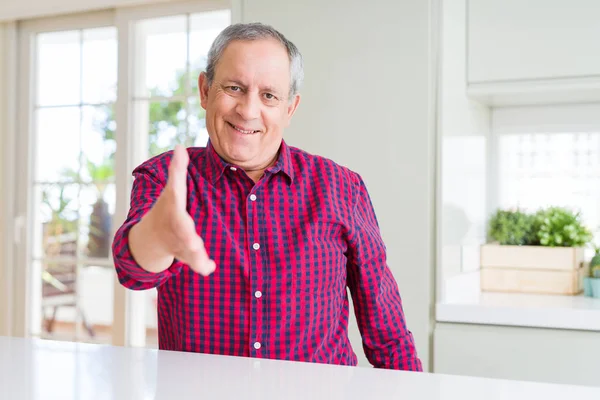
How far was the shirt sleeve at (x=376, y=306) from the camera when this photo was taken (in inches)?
52.9

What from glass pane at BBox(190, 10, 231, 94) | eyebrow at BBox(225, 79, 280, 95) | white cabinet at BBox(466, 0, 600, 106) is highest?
glass pane at BBox(190, 10, 231, 94)

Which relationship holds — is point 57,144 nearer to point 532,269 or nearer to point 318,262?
point 532,269

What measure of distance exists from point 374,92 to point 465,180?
1.66ft

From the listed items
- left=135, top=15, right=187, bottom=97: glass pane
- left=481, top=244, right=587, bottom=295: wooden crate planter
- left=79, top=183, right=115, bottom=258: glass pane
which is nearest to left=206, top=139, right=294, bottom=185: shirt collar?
A: left=481, top=244, right=587, bottom=295: wooden crate planter

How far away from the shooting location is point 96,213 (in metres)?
3.38

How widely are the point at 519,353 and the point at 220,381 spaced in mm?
1443

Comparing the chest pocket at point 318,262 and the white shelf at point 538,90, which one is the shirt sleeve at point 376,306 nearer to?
the chest pocket at point 318,262

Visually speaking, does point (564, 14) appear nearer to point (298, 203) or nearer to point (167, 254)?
point (298, 203)

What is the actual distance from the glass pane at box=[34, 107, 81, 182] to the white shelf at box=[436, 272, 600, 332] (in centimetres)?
203

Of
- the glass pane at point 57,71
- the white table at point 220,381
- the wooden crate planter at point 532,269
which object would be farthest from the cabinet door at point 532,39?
the glass pane at point 57,71

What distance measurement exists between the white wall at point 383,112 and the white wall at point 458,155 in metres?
0.05

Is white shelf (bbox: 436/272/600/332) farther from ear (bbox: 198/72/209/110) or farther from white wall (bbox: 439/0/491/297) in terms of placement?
ear (bbox: 198/72/209/110)

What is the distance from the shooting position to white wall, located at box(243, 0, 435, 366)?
7.30 ft

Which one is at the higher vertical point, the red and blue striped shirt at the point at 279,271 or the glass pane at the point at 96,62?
the glass pane at the point at 96,62
